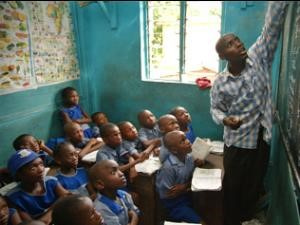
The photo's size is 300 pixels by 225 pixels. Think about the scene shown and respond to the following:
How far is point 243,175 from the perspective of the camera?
236cm

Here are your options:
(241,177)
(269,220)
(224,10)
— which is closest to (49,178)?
(241,177)

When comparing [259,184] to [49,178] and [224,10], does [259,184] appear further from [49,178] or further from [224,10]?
[224,10]

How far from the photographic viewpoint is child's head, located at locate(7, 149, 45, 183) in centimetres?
208

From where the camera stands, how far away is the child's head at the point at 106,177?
189 cm

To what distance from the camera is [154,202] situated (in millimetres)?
2678

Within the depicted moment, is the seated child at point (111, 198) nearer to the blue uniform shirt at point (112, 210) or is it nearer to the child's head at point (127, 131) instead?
the blue uniform shirt at point (112, 210)

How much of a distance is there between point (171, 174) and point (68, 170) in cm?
89

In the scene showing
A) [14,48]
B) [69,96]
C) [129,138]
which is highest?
[14,48]

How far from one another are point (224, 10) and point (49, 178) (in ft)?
8.57

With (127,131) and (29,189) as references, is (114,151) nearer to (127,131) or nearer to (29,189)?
(127,131)

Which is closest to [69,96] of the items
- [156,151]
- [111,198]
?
[156,151]

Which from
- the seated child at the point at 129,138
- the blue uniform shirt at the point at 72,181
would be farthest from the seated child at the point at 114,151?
the blue uniform shirt at the point at 72,181

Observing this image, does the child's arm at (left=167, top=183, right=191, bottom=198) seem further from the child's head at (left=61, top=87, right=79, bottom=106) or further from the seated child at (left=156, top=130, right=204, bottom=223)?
the child's head at (left=61, top=87, right=79, bottom=106)

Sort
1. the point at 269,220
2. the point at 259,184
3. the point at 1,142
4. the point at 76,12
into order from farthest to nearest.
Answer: the point at 76,12 < the point at 1,142 < the point at 269,220 < the point at 259,184
